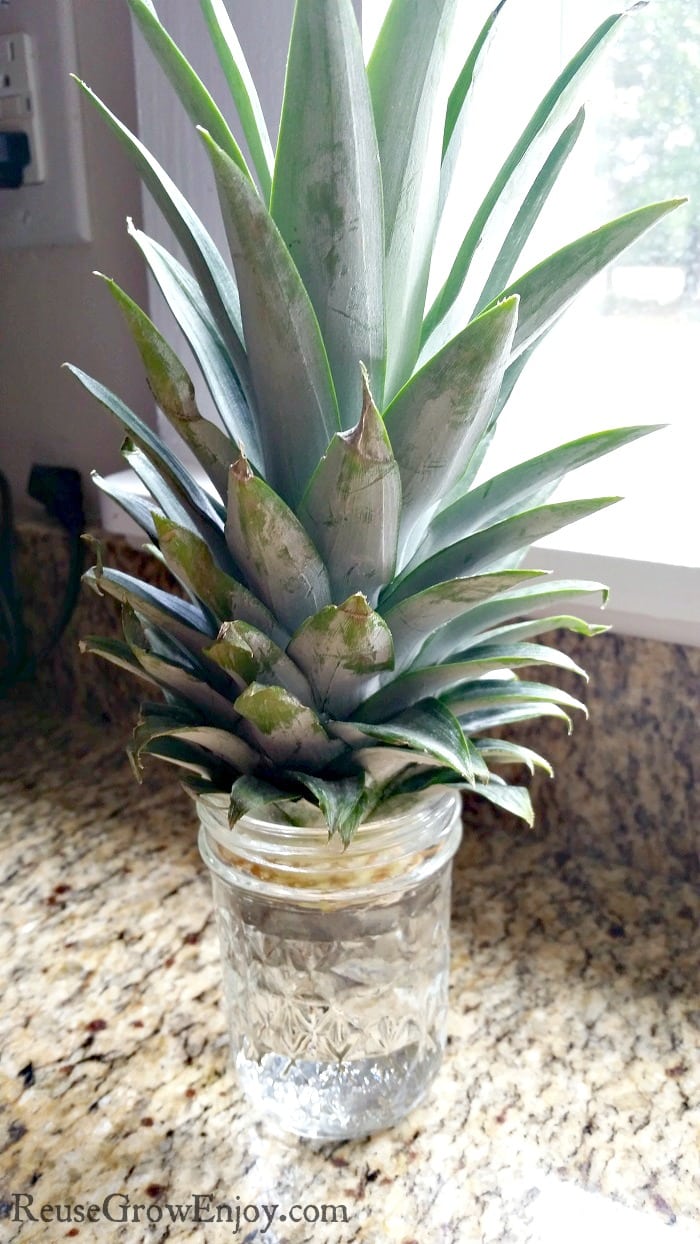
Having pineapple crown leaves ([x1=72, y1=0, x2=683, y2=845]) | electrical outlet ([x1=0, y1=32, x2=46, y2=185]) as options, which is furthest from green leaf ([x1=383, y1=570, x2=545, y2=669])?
electrical outlet ([x1=0, y1=32, x2=46, y2=185])

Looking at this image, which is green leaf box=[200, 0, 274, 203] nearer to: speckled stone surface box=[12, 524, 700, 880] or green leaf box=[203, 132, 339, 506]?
green leaf box=[203, 132, 339, 506]

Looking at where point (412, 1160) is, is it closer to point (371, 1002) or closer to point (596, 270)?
point (371, 1002)

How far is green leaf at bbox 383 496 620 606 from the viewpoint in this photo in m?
0.36

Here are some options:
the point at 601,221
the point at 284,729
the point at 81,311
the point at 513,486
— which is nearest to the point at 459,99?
the point at 513,486

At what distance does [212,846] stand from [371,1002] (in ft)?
0.35

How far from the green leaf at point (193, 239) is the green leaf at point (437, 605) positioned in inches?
4.8

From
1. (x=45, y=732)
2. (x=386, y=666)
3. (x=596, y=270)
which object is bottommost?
(x=45, y=732)

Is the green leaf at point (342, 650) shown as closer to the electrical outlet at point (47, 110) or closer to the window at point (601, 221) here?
the window at point (601, 221)

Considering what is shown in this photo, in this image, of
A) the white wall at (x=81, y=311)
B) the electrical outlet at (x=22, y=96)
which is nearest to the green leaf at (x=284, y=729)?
the white wall at (x=81, y=311)

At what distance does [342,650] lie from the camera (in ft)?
1.14

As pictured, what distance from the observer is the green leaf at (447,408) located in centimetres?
31

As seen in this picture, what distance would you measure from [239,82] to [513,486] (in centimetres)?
19

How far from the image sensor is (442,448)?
0.34m

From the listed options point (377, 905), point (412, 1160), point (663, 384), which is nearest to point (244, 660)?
point (377, 905)
